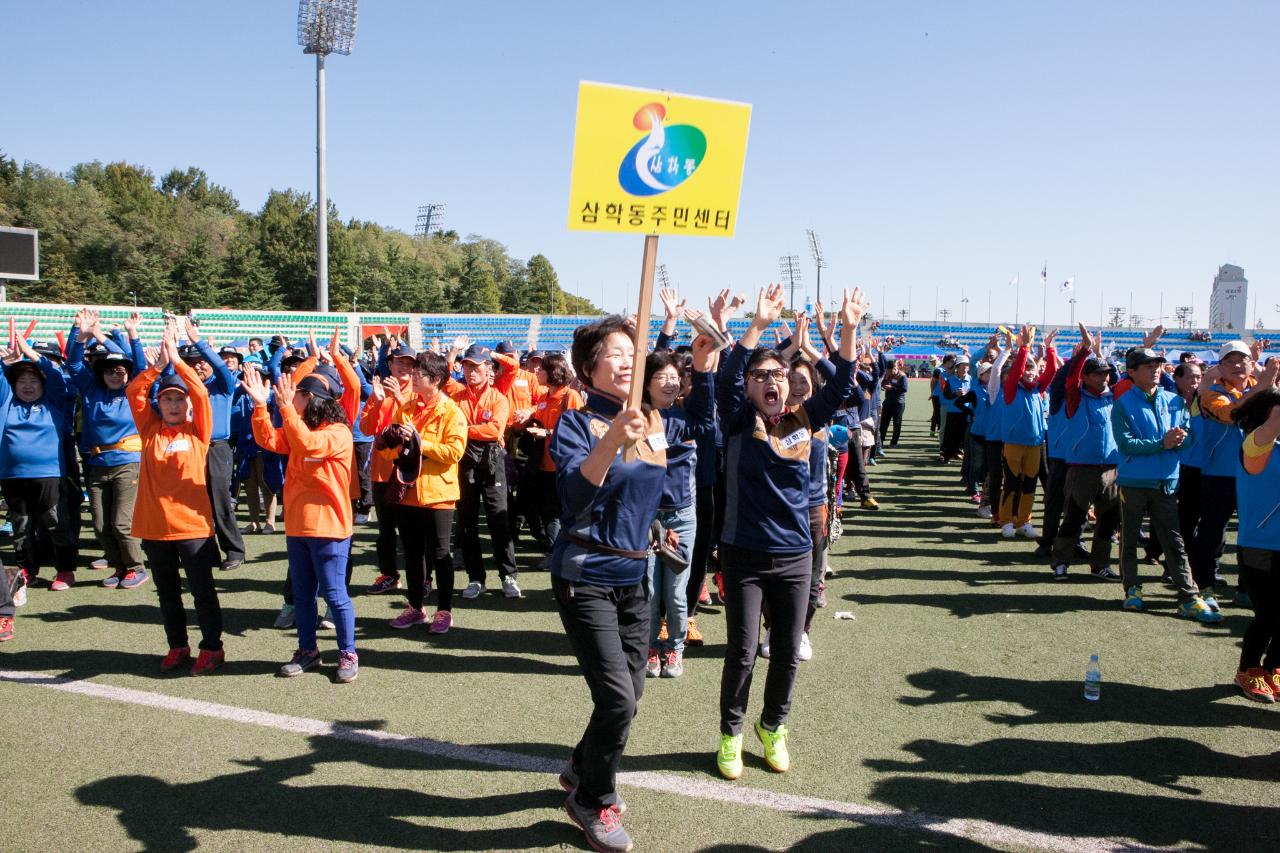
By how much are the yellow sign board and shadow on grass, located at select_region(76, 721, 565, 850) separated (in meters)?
2.51

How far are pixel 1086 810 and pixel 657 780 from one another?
6.26ft

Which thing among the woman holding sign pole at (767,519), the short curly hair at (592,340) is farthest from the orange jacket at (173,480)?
the woman holding sign pole at (767,519)

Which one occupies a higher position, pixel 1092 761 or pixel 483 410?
pixel 483 410

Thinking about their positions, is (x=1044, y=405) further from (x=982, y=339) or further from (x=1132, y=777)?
(x=982, y=339)

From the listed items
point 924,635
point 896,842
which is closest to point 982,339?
point 924,635

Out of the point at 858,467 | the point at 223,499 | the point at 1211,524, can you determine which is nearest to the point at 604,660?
the point at 223,499

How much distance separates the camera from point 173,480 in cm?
557

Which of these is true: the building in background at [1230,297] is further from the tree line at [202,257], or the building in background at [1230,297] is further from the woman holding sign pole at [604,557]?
the tree line at [202,257]

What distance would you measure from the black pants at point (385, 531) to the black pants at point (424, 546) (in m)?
0.18

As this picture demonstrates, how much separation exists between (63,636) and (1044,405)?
9664mm

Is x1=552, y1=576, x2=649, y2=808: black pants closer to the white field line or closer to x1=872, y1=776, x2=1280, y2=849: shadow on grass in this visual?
the white field line

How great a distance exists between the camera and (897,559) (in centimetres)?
923

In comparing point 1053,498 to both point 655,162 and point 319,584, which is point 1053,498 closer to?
point 319,584

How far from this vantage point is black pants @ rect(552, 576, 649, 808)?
3.48m
